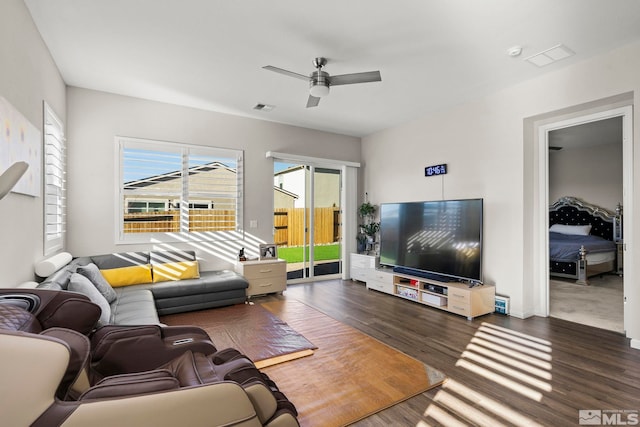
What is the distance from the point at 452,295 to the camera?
12.8ft

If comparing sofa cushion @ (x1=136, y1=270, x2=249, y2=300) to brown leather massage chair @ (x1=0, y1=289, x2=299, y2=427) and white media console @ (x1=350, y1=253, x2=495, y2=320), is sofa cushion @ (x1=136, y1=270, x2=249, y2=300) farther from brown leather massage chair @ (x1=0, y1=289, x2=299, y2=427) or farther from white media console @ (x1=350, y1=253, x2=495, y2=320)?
brown leather massage chair @ (x1=0, y1=289, x2=299, y2=427)

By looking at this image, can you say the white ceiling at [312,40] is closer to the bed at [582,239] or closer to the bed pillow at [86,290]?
the bed pillow at [86,290]

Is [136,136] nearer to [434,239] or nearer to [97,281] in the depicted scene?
[97,281]

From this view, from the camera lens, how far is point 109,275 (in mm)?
3779

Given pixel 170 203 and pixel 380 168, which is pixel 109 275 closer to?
pixel 170 203

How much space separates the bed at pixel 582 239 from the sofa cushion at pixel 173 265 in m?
6.42

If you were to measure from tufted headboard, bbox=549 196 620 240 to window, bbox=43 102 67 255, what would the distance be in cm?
913

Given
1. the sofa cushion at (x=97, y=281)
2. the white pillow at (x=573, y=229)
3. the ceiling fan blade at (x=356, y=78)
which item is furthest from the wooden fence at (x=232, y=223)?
the white pillow at (x=573, y=229)

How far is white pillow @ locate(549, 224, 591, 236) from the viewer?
660cm

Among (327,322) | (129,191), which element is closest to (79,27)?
(129,191)

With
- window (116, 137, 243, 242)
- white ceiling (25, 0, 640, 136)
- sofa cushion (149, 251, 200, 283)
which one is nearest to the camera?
white ceiling (25, 0, 640, 136)

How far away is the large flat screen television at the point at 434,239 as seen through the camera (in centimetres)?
394

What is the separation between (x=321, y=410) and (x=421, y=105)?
13.2 feet

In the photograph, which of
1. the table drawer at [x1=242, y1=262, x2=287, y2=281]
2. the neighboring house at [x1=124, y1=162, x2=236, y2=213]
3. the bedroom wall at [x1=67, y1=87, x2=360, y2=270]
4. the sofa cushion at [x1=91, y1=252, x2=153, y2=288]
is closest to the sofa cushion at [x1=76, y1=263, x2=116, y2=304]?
the sofa cushion at [x1=91, y1=252, x2=153, y2=288]
